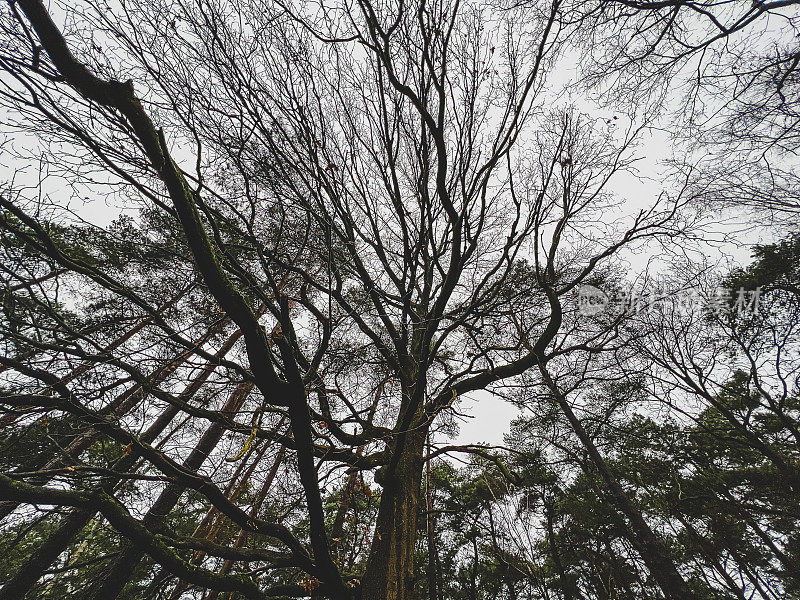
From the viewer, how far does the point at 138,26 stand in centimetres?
226

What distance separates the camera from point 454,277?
2342 millimetres

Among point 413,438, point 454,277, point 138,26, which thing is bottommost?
point 413,438

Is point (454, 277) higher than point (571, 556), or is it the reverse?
point (571, 556)

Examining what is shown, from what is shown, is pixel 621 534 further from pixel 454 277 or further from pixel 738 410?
pixel 454 277

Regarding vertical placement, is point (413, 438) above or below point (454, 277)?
below

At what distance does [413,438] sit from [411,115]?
363 centimetres

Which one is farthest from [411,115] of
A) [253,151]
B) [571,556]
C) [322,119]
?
[571,556]

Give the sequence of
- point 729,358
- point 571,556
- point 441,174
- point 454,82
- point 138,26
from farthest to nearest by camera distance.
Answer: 1. point 571,556
2. point 729,358
3. point 454,82
4. point 441,174
5. point 138,26

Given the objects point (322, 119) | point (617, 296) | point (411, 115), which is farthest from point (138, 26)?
point (617, 296)

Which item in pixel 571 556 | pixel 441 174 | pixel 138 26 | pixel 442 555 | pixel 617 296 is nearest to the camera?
pixel 138 26

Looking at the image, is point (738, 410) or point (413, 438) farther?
point (738, 410)

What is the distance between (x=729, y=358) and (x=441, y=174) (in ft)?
31.1

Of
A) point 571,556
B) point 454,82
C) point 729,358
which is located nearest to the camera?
point 454,82

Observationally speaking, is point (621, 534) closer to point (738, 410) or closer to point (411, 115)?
point (738, 410)
